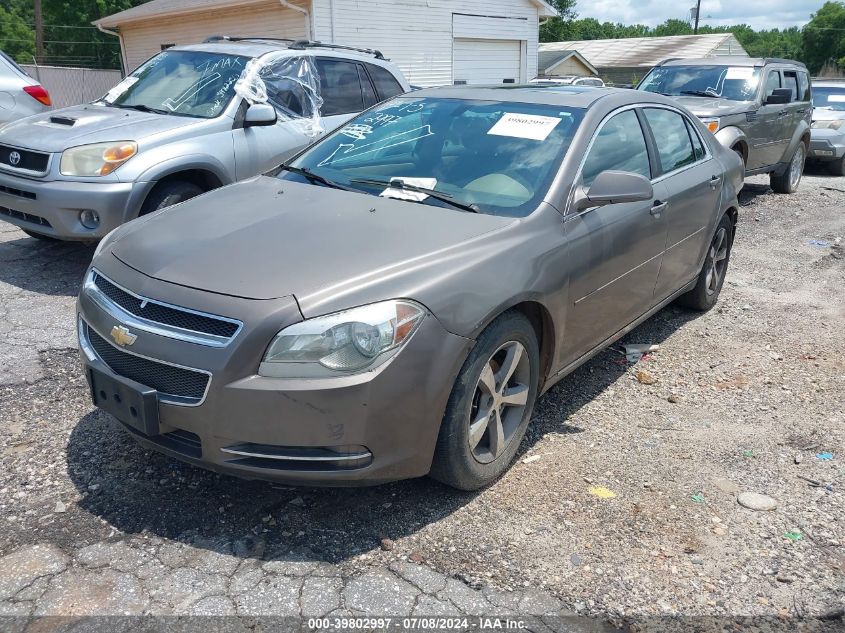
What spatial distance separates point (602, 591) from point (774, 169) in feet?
33.0

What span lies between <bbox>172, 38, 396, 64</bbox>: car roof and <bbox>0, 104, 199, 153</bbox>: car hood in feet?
3.39

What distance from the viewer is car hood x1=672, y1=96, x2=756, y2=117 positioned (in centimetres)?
960

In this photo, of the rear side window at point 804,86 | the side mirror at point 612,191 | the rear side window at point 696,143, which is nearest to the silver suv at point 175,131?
the rear side window at point 696,143

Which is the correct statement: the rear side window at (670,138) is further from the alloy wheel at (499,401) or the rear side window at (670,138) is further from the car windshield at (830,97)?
the car windshield at (830,97)

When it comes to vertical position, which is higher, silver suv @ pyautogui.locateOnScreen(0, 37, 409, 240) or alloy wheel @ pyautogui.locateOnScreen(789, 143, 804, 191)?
silver suv @ pyautogui.locateOnScreen(0, 37, 409, 240)

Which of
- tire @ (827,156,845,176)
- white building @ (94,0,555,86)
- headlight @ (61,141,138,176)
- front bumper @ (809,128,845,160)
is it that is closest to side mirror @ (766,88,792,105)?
front bumper @ (809,128,845,160)

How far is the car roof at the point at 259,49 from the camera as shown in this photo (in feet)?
23.0

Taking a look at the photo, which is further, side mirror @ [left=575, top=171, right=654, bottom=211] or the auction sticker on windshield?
the auction sticker on windshield

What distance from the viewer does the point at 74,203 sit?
223 inches

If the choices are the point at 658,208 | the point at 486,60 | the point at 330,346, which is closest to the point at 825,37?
the point at 486,60

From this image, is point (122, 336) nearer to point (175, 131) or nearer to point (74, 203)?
point (74, 203)

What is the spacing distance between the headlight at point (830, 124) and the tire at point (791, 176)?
8.26 ft

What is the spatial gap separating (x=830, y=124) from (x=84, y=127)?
43.9ft

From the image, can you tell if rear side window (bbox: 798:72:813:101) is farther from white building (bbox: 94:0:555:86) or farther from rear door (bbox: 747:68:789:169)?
white building (bbox: 94:0:555:86)
